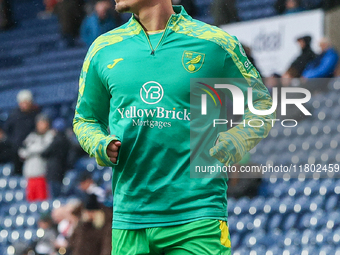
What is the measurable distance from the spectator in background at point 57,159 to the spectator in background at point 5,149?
0.70 metres

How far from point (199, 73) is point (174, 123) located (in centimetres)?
18

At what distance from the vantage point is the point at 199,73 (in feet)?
5.85

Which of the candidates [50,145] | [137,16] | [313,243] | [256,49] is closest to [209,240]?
[137,16]

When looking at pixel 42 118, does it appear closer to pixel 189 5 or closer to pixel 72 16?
pixel 72 16

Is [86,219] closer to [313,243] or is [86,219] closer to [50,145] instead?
[50,145]

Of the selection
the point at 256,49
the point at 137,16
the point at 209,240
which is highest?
the point at 256,49

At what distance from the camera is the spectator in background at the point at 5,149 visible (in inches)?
246

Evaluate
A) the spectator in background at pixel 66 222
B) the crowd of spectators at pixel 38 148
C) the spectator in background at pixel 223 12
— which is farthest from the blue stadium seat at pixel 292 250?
the crowd of spectators at pixel 38 148

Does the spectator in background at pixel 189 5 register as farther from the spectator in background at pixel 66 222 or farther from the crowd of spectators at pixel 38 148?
the spectator in background at pixel 66 222

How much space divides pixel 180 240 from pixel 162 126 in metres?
0.35

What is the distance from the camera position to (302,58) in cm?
479

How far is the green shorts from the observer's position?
1.68 m

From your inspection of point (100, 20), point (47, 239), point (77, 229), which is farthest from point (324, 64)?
point (47, 239)

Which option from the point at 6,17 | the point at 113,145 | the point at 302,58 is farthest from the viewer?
the point at 6,17
